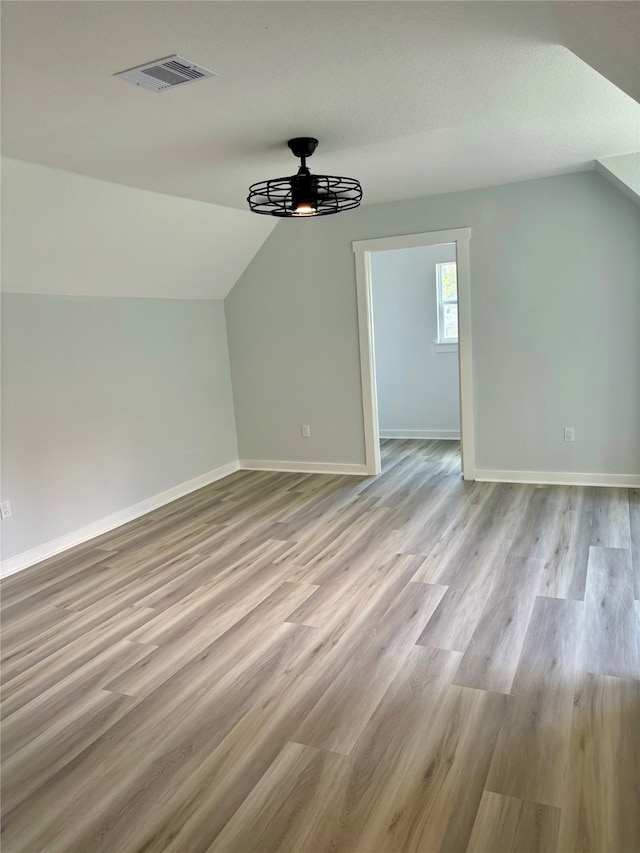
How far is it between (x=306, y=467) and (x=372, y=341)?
1423 mm

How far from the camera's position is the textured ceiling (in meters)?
1.84

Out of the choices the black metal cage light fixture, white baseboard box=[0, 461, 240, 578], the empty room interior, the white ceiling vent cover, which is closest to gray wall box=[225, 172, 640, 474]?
the empty room interior

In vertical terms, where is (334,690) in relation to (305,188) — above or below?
below

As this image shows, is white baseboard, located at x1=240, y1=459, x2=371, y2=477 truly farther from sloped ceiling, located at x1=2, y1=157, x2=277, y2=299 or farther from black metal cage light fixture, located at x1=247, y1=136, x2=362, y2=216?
black metal cage light fixture, located at x1=247, y1=136, x2=362, y2=216

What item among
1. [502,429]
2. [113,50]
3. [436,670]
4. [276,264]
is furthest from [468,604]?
[276,264]

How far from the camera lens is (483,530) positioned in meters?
4.02

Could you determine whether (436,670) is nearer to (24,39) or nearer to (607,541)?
(607,541)

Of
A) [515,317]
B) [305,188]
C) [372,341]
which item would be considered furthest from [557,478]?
[305,188]

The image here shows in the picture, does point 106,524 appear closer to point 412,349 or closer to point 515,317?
point 515,317

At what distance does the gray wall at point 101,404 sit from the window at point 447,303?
→ 249cm

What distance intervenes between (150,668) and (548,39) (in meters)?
2.94

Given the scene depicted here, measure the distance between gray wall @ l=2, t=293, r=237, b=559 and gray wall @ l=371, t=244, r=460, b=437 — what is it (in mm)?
2065

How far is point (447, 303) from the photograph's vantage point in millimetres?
6770

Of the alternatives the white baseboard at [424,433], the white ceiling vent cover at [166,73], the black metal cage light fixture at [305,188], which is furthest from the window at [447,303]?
the white ceiling vent cover at [166,73]
